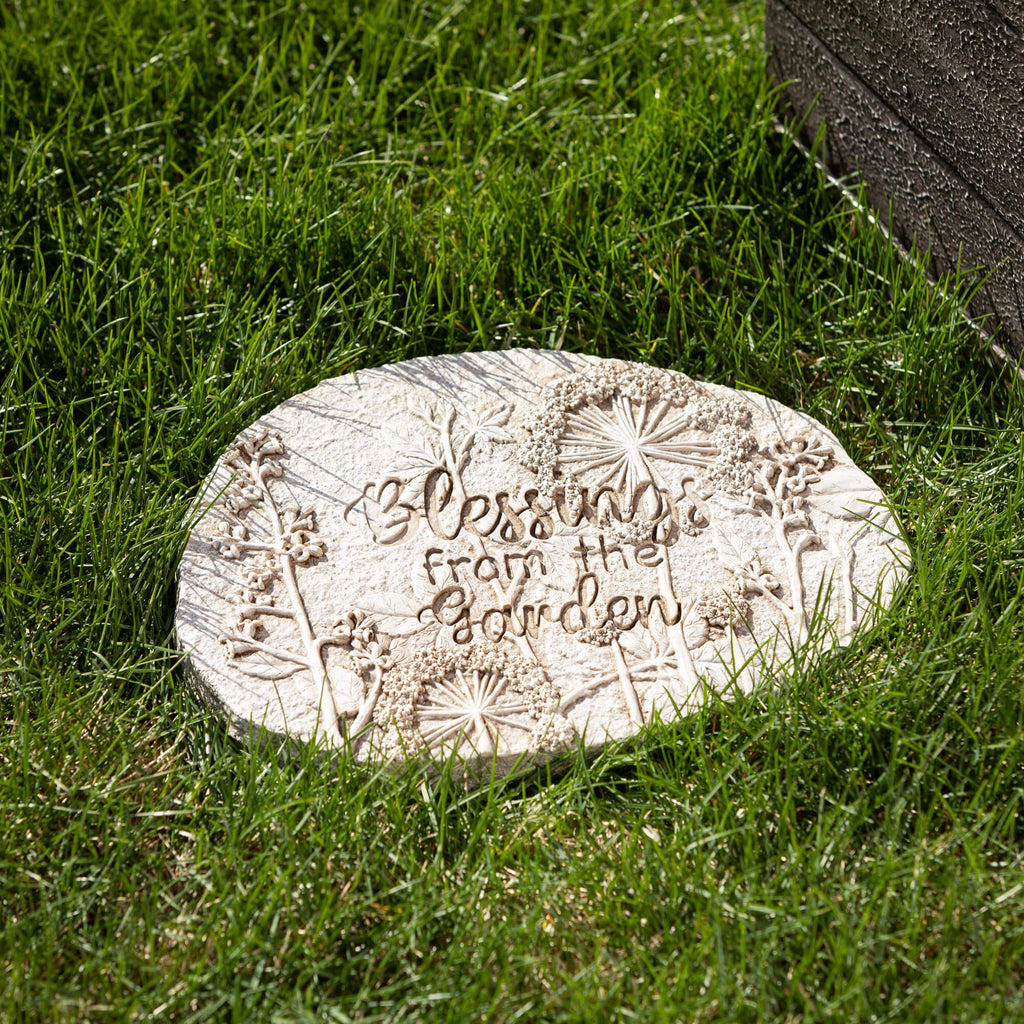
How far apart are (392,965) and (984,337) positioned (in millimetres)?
1872

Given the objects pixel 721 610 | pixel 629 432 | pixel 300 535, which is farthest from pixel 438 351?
pixel 721 610

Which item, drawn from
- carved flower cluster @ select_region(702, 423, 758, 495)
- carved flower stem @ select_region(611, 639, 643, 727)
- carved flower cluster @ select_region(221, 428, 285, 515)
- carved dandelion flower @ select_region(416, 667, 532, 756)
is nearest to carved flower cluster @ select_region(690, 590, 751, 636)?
carved flower stem @ select_region(611, 639, 643, 727)

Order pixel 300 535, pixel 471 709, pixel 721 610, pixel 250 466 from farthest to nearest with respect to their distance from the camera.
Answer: pixel 250 466 → pixel 300 535 → pixel 721 610 → pixel 471 709

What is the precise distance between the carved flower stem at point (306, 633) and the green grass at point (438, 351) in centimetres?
7

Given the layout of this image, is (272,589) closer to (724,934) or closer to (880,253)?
(724,934)

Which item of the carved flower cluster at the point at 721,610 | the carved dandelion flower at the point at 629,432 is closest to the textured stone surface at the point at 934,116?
the carved dandelion flower at the point at 629,432

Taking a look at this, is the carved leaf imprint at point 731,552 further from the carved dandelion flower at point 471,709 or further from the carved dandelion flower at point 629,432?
A: the carved dandelion flower at point 471,709

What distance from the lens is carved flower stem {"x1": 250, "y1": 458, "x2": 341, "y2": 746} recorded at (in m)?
1.92

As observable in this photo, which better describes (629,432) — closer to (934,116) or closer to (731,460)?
(731,460)

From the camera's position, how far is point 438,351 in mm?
2738

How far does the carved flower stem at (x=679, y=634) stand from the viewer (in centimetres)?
198

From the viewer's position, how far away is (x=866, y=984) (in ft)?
5.32

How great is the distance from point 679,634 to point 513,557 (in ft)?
1.16

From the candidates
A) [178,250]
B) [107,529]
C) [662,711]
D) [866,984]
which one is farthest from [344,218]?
[866,984]
